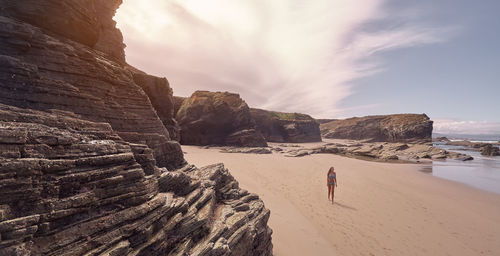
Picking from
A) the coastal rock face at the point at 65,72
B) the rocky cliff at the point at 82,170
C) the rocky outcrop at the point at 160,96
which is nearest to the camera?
the rocky cliff at the point at 82,170

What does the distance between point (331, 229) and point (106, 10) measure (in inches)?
721

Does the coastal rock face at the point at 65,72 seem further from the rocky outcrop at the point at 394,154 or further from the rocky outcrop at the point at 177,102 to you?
the rocky outcrop at the point at 177,102

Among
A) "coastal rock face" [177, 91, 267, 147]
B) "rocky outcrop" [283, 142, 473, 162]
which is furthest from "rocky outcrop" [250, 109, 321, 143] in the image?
"rocky outcrop" [283, 142, 473, 162]

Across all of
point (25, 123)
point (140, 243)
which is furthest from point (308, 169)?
point (25, 123)

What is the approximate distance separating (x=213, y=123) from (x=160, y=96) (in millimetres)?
31878

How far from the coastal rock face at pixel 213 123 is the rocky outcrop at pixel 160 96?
3030 centimetres

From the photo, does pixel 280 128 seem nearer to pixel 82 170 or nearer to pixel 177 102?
pixel 177 102

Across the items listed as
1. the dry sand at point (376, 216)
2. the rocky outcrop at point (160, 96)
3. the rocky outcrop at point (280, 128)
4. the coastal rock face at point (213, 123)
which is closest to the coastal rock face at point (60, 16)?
the rocky outcrop at point (160, 96)

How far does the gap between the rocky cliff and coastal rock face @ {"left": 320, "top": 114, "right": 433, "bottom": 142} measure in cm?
10477

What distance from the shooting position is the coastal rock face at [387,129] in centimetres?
8594

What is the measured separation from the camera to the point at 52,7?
7391 mm

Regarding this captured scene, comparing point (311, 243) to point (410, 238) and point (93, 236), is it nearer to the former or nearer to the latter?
point (410, 238)

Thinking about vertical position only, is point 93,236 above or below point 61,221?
below

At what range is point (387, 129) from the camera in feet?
334
